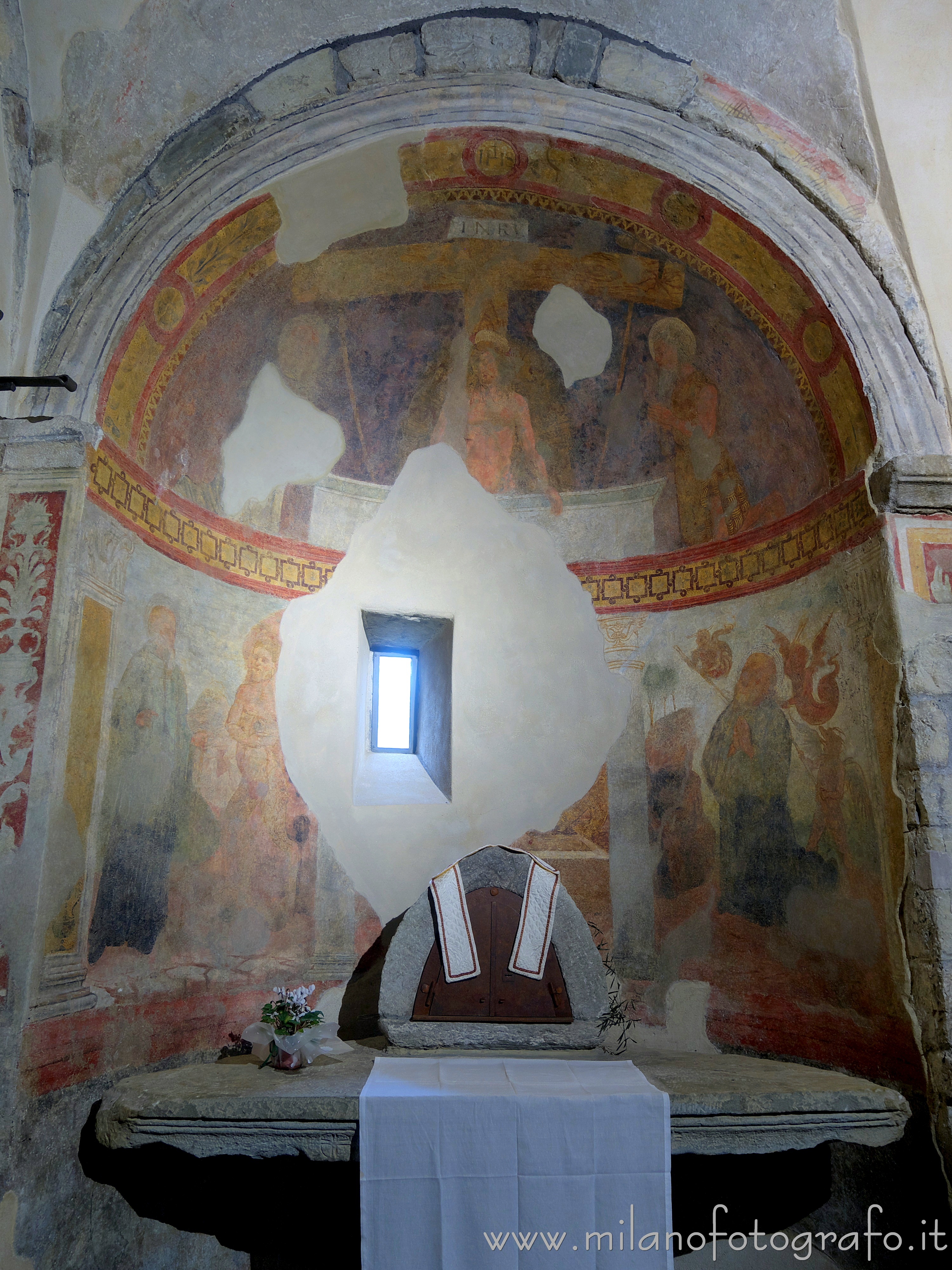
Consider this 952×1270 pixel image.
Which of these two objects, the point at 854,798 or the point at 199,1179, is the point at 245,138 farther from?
the point at 199,1179

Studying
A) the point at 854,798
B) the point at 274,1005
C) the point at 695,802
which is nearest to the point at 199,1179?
the point at 274,1005

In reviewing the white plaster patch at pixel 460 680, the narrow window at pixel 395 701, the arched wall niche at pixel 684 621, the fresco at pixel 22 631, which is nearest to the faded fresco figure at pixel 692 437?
the arched wall niche at pixel 684 621

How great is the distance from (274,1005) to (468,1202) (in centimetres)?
145

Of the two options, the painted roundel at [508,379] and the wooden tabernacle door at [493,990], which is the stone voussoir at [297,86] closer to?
the painted roundel at [508,379]

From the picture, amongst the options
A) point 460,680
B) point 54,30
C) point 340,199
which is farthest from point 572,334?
point 54,30

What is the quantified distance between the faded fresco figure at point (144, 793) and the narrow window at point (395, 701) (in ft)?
5.48

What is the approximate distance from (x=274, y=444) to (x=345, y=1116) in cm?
428

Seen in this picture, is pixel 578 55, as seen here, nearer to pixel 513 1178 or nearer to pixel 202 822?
pixel 202 822

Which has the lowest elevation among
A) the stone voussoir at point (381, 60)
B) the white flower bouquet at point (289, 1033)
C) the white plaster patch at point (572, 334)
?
the white flower bouquet at point (289, 1033)

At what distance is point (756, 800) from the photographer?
19.5ft

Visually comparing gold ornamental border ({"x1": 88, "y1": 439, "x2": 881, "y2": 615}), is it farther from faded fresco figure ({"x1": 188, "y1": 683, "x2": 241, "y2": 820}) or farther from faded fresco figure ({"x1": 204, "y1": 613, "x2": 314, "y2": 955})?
faded fresco figure ({"x1": 188, "y1": 683, "x2": 241, "y2": 820})

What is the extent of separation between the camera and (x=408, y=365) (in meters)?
6.94

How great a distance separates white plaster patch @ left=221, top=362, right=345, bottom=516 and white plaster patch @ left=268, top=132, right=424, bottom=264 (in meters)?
0.85

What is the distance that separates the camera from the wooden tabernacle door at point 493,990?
16.1 ft
